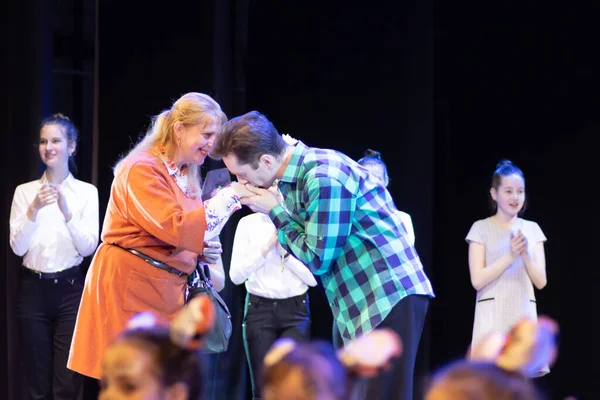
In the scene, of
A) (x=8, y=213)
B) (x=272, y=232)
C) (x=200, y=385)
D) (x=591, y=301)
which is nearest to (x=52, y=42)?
(x=8, y=213)

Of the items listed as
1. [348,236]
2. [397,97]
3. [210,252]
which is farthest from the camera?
[397,97]

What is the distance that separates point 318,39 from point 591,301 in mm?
2190

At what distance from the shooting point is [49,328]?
14.3ft

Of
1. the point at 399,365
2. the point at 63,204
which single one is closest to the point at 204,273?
the point at 399,365

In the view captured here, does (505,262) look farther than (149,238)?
Yes

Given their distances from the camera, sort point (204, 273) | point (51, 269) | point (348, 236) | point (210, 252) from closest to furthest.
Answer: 1. point (348, 236)
2. point (210, 252)
3. point (204, 273)
4. point (51, 269)

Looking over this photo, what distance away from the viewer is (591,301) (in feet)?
16.5

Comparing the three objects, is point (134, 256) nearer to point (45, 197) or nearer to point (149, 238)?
point (149, 238)

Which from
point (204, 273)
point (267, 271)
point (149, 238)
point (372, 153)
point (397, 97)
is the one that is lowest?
point (267, 271)

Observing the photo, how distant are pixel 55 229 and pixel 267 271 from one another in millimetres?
1105

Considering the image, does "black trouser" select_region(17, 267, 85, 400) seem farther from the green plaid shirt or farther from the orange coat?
the green plaid shirt

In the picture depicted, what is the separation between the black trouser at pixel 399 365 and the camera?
2.61 meters

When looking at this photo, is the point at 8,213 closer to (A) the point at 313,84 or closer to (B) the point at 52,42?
(B) the point at 52,42

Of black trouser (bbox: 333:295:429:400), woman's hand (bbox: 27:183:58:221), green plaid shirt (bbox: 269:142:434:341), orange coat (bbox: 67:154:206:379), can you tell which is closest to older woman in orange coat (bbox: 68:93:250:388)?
orange coat (bbox: 67:154:206:379)
